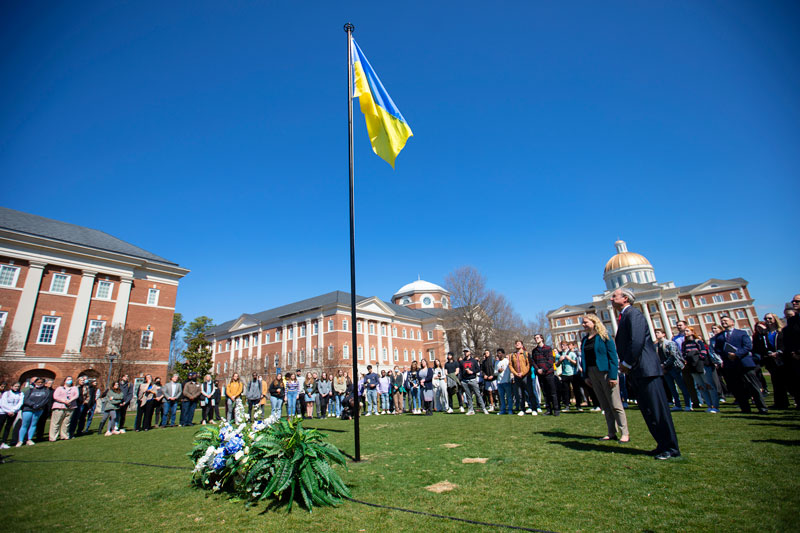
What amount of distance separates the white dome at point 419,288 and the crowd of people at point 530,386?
65139 millimetres

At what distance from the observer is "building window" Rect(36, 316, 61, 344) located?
3131cm

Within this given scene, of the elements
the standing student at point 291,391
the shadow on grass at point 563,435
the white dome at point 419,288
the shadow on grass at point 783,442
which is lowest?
the shadow on grass at point 563,435

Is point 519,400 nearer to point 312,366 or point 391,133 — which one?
point 391,133

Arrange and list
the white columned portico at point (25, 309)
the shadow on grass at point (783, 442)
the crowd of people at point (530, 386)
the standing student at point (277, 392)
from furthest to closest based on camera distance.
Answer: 1. the white columned portico at point (25, 309)
2. the standing student at point (277, 392)
3. the crowd of people at point (530, 386)
4. the shadow on grass at point (783, 442)

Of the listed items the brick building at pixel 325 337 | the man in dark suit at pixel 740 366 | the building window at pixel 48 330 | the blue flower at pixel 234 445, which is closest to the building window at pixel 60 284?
the building window at pixel 48 330

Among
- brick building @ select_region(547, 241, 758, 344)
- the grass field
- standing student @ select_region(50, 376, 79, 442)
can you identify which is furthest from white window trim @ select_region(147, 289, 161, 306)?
brick building @ select_region(547, 241, 758, 344)

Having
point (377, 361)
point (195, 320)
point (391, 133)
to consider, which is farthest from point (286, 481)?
point (195, 320)

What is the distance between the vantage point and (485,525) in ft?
9.56

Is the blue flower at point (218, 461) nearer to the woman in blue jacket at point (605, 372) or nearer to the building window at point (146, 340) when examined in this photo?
the woman in blue jacket at point (605, 372)

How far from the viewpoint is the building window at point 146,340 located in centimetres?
3683

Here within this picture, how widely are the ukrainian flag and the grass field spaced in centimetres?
564

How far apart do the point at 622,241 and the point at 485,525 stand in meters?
106

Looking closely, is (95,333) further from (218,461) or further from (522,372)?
(522,372)

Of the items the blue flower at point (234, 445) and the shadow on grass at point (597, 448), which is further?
the shadow on grass at point (597, 448)
